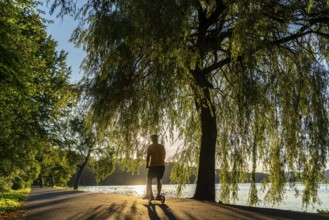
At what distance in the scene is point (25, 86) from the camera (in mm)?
9969

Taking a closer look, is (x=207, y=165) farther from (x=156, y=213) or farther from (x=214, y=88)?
(x=156, y=213)

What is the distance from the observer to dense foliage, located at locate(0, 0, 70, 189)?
8812mm

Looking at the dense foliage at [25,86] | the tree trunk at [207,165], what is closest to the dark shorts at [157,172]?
the tree trunk at [207,165]

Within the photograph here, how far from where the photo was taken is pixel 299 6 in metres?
11.0

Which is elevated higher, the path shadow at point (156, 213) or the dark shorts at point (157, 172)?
the dark shorts at point (157, 172)

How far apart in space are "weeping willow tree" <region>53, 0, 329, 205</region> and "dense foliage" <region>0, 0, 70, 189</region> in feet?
5.46

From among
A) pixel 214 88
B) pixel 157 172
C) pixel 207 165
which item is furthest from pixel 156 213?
pixel 214 88

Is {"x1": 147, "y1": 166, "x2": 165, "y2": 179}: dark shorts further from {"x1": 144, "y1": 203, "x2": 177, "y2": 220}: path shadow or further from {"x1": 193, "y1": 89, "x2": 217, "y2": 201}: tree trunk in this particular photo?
{"x1": 193, "y1": 89, "x2": 217, "y2": 201}: tree trunk

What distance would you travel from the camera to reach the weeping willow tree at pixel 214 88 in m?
10.4

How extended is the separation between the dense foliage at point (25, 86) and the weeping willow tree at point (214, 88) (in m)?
1.66

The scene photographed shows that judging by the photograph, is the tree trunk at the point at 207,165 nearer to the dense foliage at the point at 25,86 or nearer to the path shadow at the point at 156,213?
the path shadow at the point at 156,213

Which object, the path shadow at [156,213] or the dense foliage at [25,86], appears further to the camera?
the dense foliage at [25,86]

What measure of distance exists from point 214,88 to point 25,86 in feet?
18.4

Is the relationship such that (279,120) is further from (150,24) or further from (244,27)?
(150,24)
